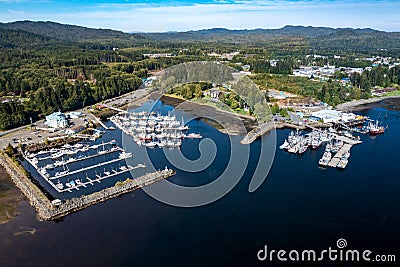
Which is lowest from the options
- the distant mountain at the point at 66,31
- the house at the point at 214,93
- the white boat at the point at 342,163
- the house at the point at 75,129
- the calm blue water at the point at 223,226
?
the calm blue water at the point at 223,226

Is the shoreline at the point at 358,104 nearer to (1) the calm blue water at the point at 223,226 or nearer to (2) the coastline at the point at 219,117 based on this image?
(2) the coastline at the point at 219,117

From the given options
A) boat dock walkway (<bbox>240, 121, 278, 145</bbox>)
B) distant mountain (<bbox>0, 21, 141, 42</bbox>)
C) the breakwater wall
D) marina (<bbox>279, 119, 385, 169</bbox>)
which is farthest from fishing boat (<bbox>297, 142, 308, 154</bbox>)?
distant mountain (<bbox>0, 21, 141, 42</bbox>)

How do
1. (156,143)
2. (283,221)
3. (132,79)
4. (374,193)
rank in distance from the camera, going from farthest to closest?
1. (132,79)
2. (156,143)
3. (374,193)
4. (283,221)

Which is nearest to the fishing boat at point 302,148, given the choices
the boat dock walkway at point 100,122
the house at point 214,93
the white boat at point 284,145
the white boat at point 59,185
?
the white boat at point 284,145

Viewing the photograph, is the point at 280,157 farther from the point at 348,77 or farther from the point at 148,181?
the point at 348,77

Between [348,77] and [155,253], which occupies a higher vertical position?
[348,77]

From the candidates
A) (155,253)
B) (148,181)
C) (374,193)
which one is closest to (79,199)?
(148,181)

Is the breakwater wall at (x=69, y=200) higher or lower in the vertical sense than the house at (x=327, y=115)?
lower
